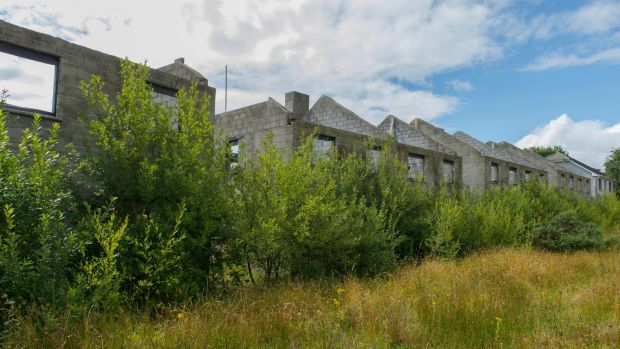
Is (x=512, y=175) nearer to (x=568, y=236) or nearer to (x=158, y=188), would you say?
(x=568, y=236)

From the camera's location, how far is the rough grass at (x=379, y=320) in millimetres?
4355

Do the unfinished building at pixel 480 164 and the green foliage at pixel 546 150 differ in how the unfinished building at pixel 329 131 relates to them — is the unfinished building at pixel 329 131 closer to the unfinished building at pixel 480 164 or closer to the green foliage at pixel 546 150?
the unfinished building at pixel 480 164

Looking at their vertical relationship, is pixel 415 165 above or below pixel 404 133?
below

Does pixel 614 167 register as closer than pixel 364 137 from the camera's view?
No

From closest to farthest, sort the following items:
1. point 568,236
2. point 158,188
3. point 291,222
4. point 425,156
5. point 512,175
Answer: point 158,188
point 291,222
point 568,236
point 425,156
point 512,175

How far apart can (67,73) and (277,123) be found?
281 inches

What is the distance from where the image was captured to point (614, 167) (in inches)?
2152

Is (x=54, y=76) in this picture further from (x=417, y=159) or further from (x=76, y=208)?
(x=417, y=159)

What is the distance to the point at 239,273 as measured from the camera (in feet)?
23.7

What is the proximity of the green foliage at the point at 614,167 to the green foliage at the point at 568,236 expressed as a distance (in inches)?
1867

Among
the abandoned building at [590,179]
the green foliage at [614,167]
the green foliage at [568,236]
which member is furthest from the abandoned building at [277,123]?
the green foliage at [614,167]

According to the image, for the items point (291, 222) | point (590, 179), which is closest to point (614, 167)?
point (590, 179)

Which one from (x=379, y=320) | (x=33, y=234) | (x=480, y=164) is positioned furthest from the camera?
(x=480, y=164)

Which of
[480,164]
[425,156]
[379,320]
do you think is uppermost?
[480,164]
